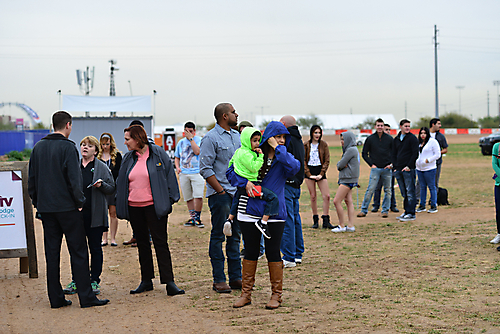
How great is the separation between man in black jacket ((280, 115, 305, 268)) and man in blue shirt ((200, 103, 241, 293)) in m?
1.30

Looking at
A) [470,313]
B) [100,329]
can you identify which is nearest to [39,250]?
[100,329]

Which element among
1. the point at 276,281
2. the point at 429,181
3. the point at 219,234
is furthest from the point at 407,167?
the point at 276,281

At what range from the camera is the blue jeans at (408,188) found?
10.9 metres

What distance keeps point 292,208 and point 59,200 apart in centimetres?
331

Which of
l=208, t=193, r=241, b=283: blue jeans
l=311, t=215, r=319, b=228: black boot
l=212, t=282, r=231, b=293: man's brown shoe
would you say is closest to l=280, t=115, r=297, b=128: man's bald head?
l=208, t=193, r=241, b=283: blue jeans

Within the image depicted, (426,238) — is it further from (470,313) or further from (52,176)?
(52,176)

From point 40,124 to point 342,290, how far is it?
9822 cm

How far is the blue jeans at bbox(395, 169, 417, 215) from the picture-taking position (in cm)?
1091

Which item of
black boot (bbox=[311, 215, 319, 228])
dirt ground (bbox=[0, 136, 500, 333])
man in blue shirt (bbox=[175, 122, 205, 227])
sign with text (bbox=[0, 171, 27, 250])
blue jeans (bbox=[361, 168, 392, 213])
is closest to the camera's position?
dirt ground (bbox=[0, 136, 500, 333])

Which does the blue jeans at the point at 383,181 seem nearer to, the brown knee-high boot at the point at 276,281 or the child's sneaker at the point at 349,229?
the child's sneaker at the point at 349,229

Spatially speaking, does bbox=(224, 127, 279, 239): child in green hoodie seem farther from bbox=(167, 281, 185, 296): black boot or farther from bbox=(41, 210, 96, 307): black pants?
bbox=(41, 210, 96, 307): black pants

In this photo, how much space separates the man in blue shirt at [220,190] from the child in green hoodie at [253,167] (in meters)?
0.61

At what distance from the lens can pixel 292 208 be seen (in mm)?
7453

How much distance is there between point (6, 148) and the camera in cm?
3497
